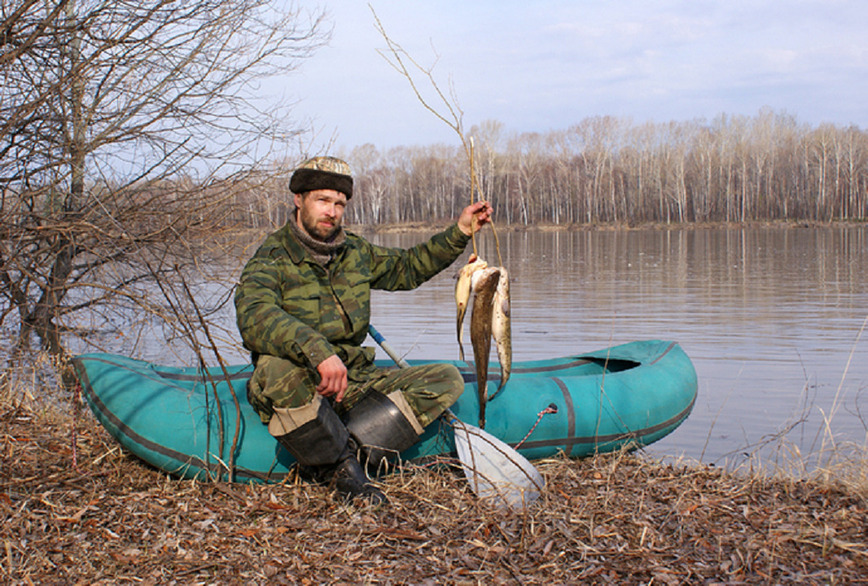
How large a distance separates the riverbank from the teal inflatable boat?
0.68 ft

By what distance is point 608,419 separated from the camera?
507 centimetres

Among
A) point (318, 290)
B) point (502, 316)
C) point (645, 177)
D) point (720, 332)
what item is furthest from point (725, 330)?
point (645, 177)

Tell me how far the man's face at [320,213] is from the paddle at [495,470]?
1.27 metres

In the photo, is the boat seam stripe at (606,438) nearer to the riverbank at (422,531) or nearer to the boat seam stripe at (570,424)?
the boat seam stripe at (570,424)

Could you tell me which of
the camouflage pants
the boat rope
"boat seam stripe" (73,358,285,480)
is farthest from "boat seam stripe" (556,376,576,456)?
"boat seam stripe" (73,358,285,480)

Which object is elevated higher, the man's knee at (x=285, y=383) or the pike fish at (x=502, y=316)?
the pike fish at (x=502, y=316)

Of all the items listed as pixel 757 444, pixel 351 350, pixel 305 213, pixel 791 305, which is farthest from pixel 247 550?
pixel 791 305

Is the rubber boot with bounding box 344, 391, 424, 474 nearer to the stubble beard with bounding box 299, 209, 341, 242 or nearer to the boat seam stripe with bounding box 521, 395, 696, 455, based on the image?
the stubble beard with bounding box 299, 209, 341, 242

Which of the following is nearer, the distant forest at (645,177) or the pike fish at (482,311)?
the pike fish at (482,311)

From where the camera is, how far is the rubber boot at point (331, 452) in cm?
371

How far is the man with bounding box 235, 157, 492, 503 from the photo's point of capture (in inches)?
145

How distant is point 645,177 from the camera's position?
63688 millimetres

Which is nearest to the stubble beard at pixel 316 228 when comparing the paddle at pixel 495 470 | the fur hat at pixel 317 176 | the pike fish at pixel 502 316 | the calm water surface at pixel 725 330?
the fur hat at pixel 317 176

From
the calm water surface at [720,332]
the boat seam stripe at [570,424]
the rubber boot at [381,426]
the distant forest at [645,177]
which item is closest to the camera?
the rubber boot at [381,426]
